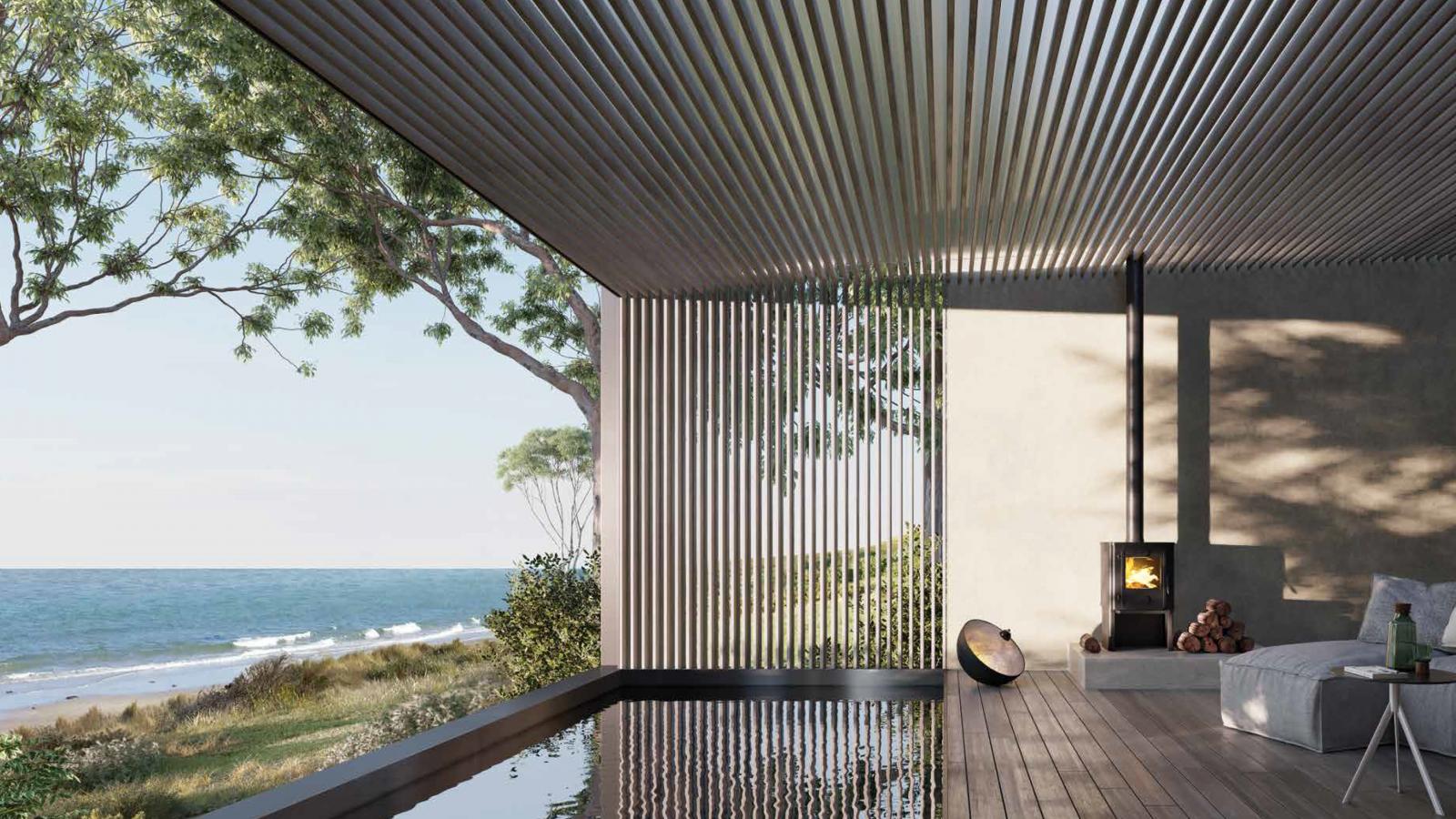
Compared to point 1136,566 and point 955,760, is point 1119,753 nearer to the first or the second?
point 955,760

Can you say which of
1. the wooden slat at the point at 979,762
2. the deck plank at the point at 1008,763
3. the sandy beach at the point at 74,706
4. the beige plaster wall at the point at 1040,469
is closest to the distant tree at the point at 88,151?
the beige plaster wall at the point at 1040,469

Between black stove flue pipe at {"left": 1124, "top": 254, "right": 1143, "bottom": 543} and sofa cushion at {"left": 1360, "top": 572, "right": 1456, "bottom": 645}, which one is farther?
black stove flue pipe at {"left": 1124, "top": 254, "right": 1143, "bottom": 543}

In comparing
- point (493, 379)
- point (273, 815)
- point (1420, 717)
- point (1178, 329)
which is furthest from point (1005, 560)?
point (493, 379)

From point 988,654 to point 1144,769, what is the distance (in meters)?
2.58

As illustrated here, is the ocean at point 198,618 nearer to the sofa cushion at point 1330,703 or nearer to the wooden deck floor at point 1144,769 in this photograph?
the wooden deck floor at point 1144,769

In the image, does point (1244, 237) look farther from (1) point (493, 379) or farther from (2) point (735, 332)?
(1) point (493, 379)

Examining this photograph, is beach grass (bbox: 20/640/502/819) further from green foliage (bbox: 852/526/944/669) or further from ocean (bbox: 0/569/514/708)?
green foliage (bbox: 852/526/944/669)

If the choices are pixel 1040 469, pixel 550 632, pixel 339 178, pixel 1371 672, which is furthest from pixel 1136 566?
pixel 339 178

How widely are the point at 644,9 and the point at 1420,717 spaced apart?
463 centimetres

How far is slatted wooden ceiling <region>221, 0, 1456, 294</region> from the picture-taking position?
12.8 ft

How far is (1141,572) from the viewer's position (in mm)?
7719

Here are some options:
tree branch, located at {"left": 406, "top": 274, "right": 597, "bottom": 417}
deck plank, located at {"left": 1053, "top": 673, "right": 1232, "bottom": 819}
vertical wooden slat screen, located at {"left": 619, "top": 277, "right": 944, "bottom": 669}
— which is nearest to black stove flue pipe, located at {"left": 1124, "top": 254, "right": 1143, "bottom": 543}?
deck plank, located at {"left": 1053, "top": 673, "right": 1232, "bottom": 819}

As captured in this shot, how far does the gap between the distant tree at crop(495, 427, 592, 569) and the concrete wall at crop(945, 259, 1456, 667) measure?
1682cm

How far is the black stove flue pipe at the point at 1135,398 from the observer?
7.78 meters
